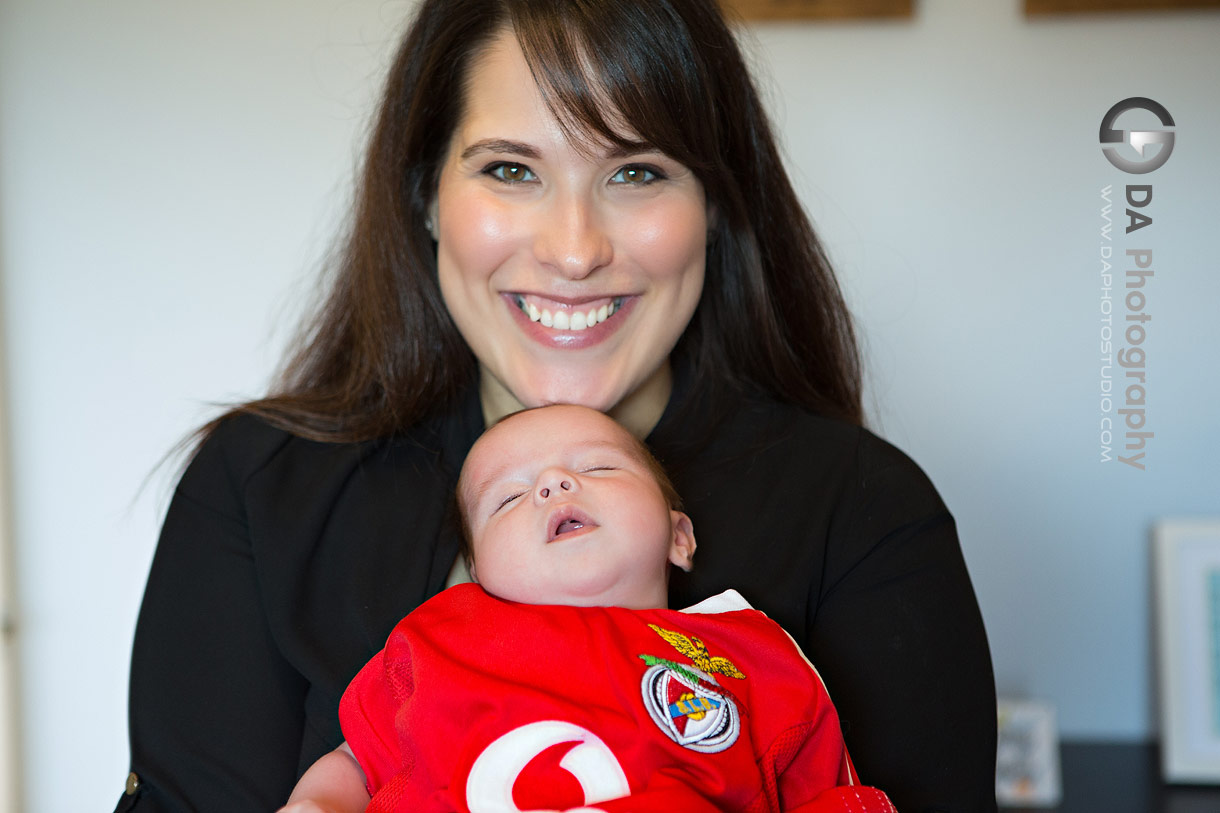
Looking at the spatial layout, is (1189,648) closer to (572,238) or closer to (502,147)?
(572,238)

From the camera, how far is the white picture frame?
2135 millimetres

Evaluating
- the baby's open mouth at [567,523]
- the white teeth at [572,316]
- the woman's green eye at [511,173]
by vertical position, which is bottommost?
the baby's open mouth at [567,523]

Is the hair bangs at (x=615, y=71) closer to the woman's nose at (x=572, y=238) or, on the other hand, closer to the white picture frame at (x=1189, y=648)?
the woman's nose at (x=572, y=238)

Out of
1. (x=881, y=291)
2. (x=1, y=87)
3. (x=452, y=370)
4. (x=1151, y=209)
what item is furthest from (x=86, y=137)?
(x=1151, y=209)

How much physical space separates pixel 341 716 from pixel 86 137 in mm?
1723

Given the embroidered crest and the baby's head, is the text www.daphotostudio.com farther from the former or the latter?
the embroidered crest

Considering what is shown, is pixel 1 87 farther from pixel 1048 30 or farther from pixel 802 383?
pixel 1048 30

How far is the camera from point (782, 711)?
114 centimetres

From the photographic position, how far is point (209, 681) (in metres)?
1.44

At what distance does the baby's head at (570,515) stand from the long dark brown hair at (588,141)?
324 mm

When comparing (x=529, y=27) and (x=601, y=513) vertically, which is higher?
(x=529, y=27)

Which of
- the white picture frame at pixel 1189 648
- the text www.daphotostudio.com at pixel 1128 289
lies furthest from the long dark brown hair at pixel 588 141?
the white picture frame at pixel 1189 648

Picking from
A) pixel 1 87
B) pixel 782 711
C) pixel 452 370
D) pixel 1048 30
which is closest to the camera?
pixel 782 711

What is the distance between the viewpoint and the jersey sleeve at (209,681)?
55.1 inches
